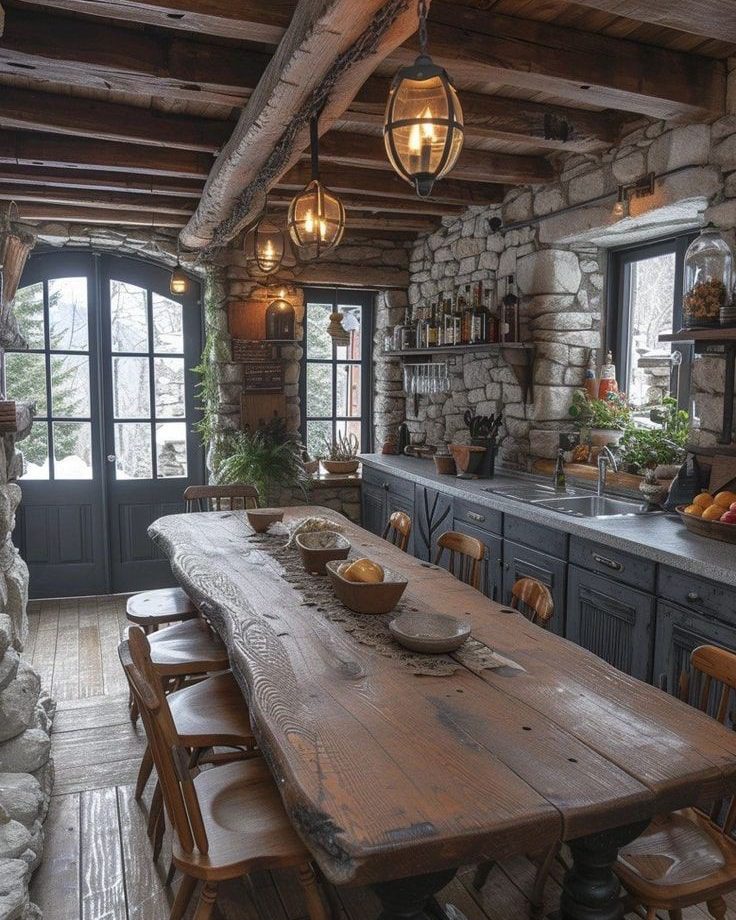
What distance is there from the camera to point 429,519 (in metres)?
4.58

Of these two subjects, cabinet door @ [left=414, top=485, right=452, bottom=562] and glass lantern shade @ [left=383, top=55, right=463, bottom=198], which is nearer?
glass lantern shade @ [left=383, top=55, right=463, bottom=198]

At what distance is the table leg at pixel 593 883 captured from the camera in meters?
1.61

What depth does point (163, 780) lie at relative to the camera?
164 cm

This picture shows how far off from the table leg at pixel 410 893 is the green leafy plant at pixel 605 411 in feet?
10.0

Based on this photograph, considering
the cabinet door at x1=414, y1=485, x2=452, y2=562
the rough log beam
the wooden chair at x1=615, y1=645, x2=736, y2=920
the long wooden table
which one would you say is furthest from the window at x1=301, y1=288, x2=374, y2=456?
the wooden chair at x1=615, y1=645, x2=736, y2=920

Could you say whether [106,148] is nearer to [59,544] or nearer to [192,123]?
[192,123]

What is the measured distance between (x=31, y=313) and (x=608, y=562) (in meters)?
4.42

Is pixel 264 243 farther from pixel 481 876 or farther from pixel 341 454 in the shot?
pixel 481 876

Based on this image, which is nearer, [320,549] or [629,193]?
[320,549]

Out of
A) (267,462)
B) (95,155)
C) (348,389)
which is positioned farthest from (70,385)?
(95,155)

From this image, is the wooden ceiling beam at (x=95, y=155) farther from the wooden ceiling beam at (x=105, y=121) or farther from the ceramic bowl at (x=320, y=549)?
the ceramic bowl at (x=320, y=549)

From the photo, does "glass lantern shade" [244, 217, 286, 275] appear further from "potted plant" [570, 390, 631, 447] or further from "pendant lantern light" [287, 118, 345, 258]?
"potted plant" [570, 390, 631, 447]

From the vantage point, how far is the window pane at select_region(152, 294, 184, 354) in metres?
5.68

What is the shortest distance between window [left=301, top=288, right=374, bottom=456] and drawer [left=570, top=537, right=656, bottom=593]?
3.07 m
